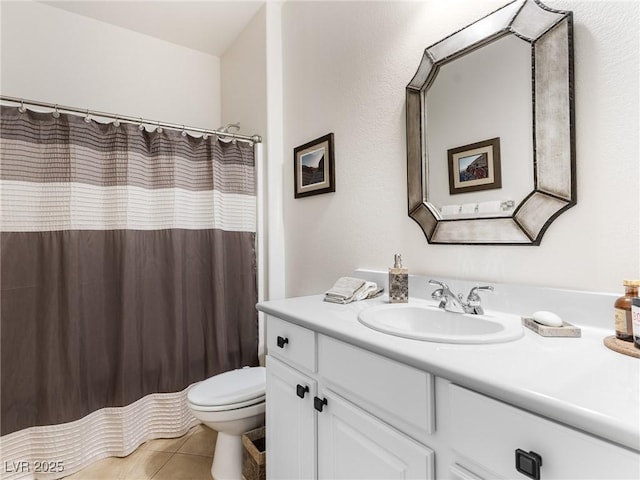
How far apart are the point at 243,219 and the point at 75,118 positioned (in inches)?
38.0

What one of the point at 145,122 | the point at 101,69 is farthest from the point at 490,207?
the point at 101,69

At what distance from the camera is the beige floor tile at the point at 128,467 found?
1.61m

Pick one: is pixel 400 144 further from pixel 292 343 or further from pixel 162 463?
pixel 162 463

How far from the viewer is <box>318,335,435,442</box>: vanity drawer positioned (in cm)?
74

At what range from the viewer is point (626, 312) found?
0.76 meters

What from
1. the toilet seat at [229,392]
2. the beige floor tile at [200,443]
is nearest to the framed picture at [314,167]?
the toilet seat at [229,392]

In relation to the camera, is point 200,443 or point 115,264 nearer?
point 115,264

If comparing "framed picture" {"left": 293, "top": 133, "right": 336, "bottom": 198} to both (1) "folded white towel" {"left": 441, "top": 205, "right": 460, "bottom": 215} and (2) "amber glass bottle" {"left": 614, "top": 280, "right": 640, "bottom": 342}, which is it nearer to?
(1) "folded white towel" {"left": 441, "top": 205, "right": 460, "bottom": 215}

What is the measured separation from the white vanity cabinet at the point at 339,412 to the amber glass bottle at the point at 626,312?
0.46 meters

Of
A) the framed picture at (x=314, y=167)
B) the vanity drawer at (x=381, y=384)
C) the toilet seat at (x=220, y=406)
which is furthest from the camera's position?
the framed picture at (x=314, y=167)

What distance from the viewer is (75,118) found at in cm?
165

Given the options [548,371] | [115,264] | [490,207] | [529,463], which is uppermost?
[490,207]

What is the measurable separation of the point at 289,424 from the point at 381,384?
Answer: 527 millimetres

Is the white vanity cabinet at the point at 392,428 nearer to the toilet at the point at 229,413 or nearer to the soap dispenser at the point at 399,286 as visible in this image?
the toilet at the point at 229,413
